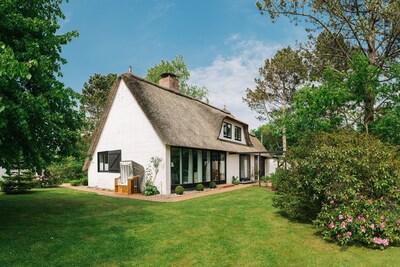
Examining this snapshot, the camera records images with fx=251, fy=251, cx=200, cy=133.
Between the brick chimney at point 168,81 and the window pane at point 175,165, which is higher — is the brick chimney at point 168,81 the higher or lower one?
the higher one

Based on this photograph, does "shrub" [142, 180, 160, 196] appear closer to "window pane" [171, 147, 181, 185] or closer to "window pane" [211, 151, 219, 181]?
"window pane" [171, 147, 181, 185]

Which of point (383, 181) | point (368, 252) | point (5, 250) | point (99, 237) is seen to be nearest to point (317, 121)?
point (383, 181)

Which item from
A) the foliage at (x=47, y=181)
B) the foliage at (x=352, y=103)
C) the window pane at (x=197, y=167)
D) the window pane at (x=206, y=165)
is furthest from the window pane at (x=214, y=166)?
the foliage at (x=47, y=181)

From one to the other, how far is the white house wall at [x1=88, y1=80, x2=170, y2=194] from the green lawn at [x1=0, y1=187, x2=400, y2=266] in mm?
5603

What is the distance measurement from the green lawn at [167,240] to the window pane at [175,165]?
18.2ft

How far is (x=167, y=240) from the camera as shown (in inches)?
247

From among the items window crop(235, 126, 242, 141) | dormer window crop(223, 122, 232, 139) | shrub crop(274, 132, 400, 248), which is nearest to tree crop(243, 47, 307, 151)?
window crop(235, 126, 242, 141)

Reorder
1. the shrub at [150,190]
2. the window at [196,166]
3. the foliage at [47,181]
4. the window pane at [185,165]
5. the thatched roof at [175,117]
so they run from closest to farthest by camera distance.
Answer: the shrub at [150,190], the thatched roof at [175,117], the window at [196,166], the window pane at [185,165], the foliage at [47,181]

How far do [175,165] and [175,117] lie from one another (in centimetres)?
341

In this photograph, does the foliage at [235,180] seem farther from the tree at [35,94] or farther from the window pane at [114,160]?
the tree at [35,94]

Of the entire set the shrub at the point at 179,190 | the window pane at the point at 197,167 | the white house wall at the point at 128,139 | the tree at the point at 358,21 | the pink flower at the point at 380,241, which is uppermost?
the tree at the point at 358,21

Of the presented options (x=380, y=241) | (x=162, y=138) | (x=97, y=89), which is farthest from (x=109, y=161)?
(x=97, y=89)

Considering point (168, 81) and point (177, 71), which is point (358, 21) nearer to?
point (168, 81)

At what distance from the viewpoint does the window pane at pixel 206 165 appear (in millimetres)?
17859
